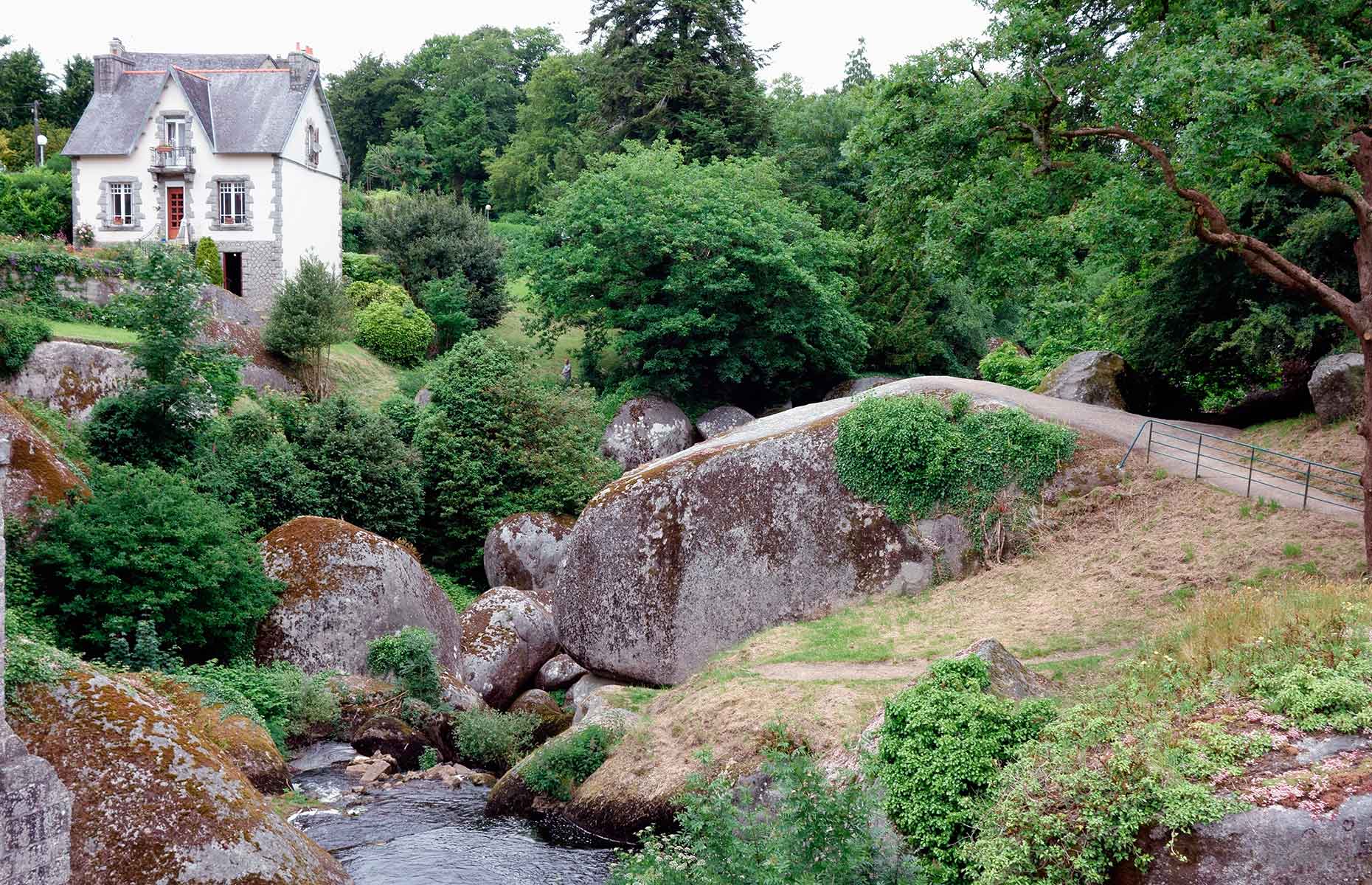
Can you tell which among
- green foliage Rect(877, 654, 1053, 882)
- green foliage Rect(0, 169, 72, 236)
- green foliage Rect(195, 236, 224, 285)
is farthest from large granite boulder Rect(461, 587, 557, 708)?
green foliage Rect(0, 169, 72, 236)

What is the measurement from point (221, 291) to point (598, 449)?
14.2 m

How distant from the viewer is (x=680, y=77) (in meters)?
40.9

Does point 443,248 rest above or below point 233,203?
below

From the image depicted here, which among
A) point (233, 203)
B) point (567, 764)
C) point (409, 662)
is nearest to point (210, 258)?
point (233, 203)

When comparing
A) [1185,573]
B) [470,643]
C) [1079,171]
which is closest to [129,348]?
[470,643]

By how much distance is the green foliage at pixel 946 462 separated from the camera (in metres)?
16.7

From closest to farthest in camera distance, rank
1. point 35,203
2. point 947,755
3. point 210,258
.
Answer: point 947,755, point 210,258, point 35,203

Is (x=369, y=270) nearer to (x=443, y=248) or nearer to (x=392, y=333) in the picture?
(x=443, y=248)

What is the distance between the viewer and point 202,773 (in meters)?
10.3

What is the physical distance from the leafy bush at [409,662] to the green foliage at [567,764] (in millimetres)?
4333

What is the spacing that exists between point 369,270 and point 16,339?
19.8 metres

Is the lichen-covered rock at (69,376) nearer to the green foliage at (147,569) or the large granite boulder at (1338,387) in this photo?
the green foliage at (147,569)

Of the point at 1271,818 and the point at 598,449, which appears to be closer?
the point at 1271,818

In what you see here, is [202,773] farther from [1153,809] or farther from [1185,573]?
[1185,573]
